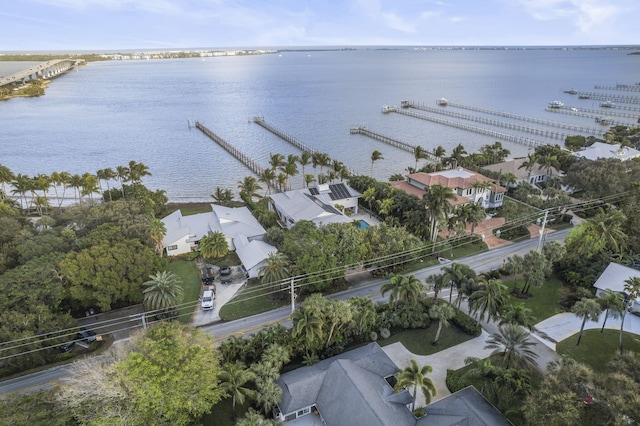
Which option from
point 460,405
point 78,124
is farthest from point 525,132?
point 78,124

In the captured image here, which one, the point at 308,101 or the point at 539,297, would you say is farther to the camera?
the point at 308,101

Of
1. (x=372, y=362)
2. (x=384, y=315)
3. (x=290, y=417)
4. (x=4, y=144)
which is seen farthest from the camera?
(x=4, y=144)

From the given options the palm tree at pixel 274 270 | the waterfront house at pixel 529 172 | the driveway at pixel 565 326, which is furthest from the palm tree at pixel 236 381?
the waterfront house at pixel 529 172

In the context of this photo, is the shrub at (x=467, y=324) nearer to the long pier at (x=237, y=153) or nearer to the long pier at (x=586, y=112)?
the long pier at (x=237, y=153)

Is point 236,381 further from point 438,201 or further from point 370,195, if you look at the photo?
point 370,195

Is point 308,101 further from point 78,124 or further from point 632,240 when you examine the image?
point 632,240
